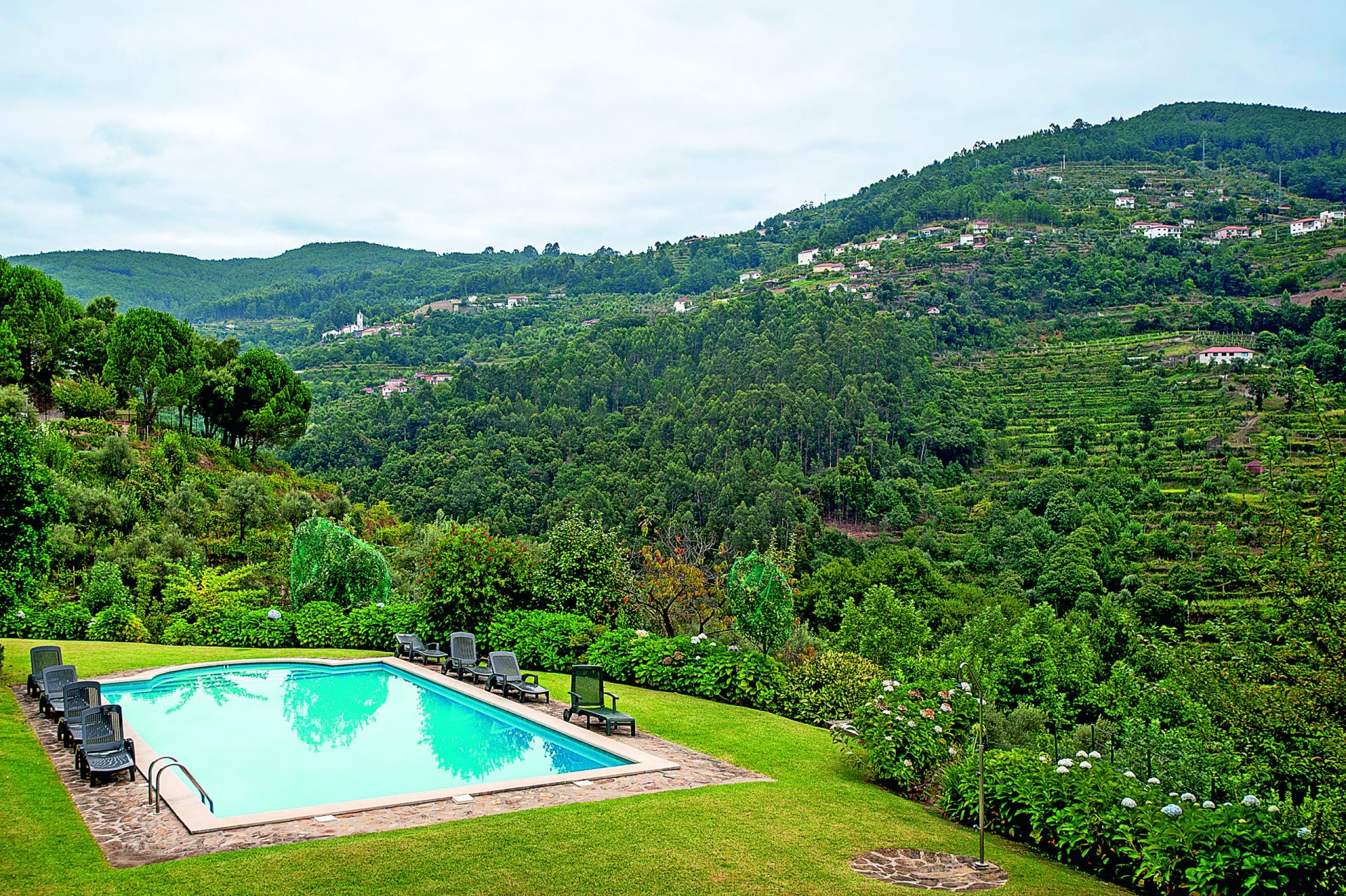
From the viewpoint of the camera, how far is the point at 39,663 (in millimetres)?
11297

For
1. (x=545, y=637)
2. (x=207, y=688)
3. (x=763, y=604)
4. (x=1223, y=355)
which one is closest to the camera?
(x=207, y=688)

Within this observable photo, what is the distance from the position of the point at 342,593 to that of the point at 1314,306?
243ft

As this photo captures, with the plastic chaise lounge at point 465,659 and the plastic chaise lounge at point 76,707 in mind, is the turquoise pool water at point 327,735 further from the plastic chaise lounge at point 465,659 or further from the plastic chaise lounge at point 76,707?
the plastic chaise lounge at point 76,707

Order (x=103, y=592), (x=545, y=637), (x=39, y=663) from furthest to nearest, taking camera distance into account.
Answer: (x=103, y=592)
(x=545, y=637)
(x=39, y=663)

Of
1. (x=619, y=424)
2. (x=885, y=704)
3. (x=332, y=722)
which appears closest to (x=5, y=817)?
(x=332, y=722)

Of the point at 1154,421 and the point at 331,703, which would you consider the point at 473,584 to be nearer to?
the point at 331,703

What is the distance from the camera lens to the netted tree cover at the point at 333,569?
17.1m

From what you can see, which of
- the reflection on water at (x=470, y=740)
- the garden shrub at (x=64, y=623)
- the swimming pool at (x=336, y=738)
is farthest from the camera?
the garden shrub at (x=64, y=623)

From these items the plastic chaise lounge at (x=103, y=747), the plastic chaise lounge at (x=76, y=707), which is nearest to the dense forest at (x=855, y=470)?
the plastic chaise lounge at (x=76, y=707)

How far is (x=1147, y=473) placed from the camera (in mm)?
46719

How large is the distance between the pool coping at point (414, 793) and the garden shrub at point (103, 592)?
4.69 m

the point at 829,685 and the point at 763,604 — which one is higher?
the point at 763,604

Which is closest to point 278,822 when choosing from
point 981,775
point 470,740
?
point 470,740

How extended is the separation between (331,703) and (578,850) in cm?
804
